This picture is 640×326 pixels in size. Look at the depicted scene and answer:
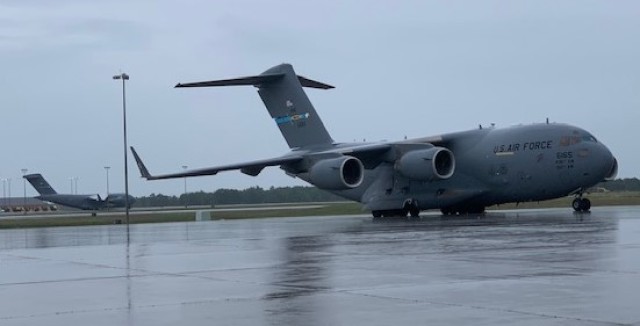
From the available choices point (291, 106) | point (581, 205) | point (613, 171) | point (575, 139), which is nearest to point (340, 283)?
point (575, 139)

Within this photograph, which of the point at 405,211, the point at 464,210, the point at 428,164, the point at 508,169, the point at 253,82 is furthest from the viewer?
the point at 253,82

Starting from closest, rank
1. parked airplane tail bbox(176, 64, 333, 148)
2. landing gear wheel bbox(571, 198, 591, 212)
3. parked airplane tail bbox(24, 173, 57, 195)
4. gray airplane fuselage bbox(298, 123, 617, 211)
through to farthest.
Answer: gray airplane fuselage bbox(298, 123, 617, 211)
landing gear wheel bbox(571, 198, 591, 212)
parked airplane tail bbox(176, 64, 333, 148)
parked airplane tail bbox(24, 173, 57, 195)

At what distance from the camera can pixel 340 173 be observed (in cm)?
3312

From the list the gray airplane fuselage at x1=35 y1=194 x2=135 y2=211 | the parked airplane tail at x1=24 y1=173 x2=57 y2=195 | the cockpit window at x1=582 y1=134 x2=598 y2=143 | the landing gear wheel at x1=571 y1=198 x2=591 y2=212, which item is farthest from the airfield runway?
the parked airplane tail at x1=24 y1=173 x2=57 y2=195

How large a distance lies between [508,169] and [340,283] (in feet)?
77.6

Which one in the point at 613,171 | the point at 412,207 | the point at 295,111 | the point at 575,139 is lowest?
the point at 412,207

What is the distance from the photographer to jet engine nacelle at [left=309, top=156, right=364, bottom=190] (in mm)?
33281

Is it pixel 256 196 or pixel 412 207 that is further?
pixel 256 196

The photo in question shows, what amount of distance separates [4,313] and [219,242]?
1056cm

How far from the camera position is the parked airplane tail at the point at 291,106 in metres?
37.9

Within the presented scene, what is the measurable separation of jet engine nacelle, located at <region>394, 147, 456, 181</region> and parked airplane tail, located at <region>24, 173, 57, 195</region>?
204 feet

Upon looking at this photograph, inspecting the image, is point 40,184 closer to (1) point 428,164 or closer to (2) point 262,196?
(2) point 262,196

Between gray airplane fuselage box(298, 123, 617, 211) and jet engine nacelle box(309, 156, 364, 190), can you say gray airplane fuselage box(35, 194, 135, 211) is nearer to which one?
gray airplane fuselage box(298, 123, 617, 211)

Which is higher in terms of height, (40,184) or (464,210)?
(40,184)
